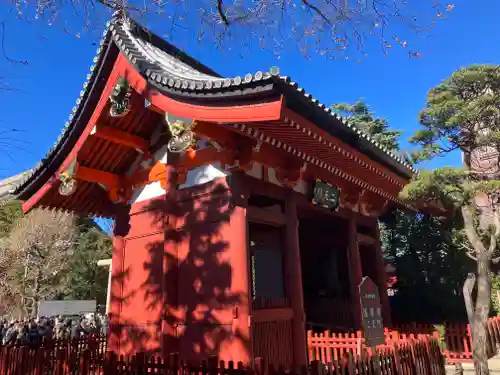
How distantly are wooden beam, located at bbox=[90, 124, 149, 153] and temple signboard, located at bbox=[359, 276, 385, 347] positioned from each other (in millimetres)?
5591

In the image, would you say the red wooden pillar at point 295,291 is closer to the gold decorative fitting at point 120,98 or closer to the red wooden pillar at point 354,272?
the red wooden pillar at point 354,272

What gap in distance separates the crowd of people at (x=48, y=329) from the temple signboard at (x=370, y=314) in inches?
296

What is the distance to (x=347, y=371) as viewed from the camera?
5.29 m

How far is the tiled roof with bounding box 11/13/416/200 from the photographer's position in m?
5.59

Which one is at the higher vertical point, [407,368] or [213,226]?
[213,226]

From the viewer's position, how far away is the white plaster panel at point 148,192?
9039mm

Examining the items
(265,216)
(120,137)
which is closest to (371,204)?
(265,216)

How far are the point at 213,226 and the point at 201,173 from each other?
115cm

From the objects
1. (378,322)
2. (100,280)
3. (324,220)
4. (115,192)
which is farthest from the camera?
(100,280)

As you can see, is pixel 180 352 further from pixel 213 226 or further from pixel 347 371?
pixel 347 371

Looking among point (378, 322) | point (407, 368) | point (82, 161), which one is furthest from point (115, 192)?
point (407, 368)

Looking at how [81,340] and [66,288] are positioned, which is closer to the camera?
[81,340]

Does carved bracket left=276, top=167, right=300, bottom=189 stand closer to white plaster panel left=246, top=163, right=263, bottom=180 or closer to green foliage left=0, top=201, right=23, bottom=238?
white plaster panel left=246, top=163, right=263, bottom=180

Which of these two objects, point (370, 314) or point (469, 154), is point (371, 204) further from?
point (370, 314)
